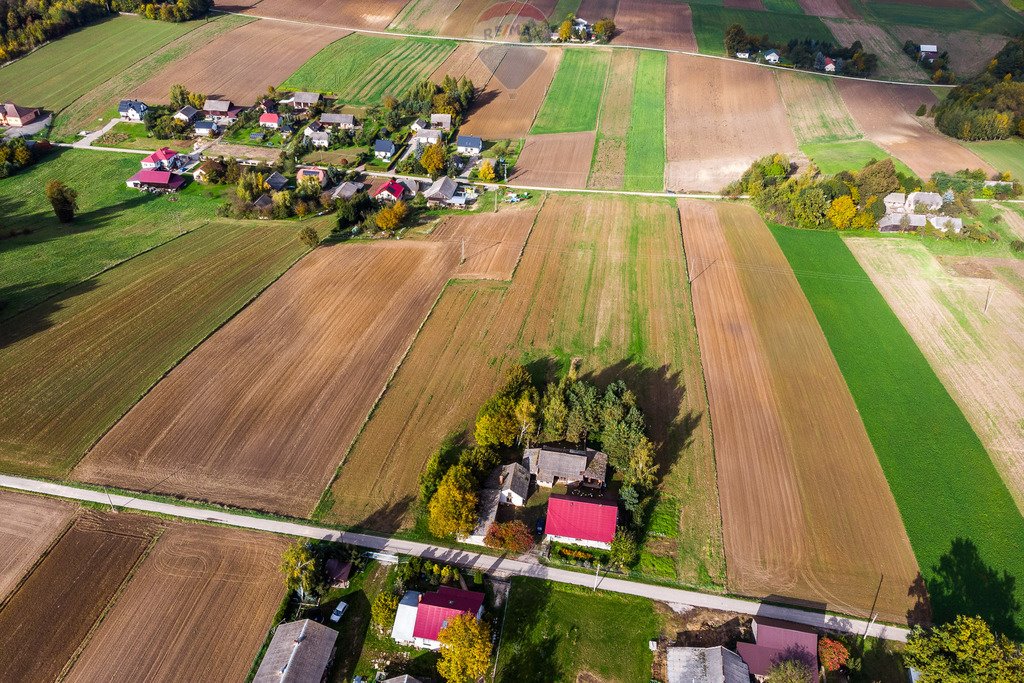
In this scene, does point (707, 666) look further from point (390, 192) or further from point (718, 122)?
point (718, 122)

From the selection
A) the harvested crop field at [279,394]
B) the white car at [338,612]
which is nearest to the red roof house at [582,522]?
the white car at [338,612]

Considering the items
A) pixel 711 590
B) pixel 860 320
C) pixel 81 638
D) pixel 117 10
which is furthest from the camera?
pixel 117 10

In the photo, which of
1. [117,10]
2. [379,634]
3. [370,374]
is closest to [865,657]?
[379,634]

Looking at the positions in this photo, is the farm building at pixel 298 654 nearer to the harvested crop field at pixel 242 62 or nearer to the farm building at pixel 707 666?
the farm building at pixel 707 666

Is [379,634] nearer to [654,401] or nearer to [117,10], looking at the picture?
[654,401]

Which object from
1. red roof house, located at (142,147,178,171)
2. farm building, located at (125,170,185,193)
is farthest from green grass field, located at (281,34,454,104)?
farm building, located at (125,170,185,193)

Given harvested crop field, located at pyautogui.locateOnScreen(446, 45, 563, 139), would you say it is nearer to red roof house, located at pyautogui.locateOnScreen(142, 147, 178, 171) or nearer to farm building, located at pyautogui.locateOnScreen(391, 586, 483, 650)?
red roof house, located at pyautogui.locateOnScreen(142, 147, 178, 171)
